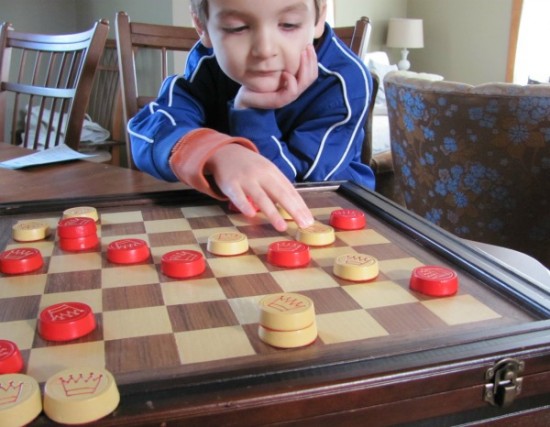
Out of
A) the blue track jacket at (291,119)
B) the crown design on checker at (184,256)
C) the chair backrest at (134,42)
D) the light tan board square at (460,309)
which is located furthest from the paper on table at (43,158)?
the light tan board square at (460,309)

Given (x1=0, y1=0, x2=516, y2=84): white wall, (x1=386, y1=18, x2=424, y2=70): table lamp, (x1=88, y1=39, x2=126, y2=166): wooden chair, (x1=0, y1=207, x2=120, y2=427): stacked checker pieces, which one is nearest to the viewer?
(x1=0, y1=207, x2=120, y2=427): stacked checker pieces

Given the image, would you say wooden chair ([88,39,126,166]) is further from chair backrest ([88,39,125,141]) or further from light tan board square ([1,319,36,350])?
light tan board square ([1,319,36,350])

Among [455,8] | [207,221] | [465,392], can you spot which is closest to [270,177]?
[207,221]

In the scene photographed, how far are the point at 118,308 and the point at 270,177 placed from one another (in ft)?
0.97

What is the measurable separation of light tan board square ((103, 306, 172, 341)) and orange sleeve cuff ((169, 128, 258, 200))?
0.34 meters

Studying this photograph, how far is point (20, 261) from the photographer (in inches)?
23.8

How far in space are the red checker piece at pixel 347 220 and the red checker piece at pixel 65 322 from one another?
0.36 metres

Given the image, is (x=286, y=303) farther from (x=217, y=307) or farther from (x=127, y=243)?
(x=127, y=243)

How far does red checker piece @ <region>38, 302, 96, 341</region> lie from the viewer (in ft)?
1.54

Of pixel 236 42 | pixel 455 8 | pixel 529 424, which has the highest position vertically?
pixel 455 8

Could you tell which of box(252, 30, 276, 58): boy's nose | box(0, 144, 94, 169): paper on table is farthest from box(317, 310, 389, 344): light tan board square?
box(0, 144, 94, 169): paper on table

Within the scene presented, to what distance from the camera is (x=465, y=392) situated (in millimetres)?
425

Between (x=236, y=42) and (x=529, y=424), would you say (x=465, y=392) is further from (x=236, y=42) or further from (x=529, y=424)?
(x=236, y=42)

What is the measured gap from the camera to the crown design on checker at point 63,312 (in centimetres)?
48
